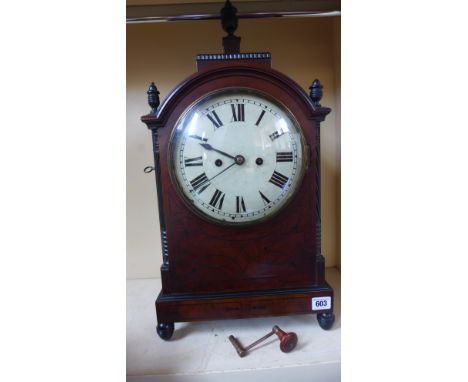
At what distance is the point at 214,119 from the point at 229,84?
0.09 metres

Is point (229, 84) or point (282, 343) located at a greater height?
point (229, 84)

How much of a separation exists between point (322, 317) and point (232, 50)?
0.69 m

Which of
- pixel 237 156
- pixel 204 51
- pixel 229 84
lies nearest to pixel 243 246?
Result: pixel 237 156

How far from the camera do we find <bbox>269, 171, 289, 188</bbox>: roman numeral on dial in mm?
630

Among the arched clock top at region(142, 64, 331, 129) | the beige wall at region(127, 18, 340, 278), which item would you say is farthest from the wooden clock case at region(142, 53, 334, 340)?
the beige wall at region(127, 18, 340, 278)

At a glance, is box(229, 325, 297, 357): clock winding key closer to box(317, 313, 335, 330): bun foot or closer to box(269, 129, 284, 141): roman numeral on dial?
box(317, 313, 335, 330): bun foot

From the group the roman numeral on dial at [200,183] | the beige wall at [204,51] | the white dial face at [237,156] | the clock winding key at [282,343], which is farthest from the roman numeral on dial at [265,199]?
the beige wall at [204,51]

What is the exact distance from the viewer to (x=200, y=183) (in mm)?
624

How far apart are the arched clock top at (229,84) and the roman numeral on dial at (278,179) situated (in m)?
0.16

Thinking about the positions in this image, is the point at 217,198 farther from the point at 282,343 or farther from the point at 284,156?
the point at 282,343

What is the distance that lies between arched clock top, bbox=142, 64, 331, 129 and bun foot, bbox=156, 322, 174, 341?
0.46 m

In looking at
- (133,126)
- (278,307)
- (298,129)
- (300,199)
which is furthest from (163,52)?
(278,307)

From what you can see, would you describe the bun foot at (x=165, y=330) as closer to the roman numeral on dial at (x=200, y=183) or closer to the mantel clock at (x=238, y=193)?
the mantel clock at (x=238, y=193)

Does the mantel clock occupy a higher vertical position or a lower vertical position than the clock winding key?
higher
